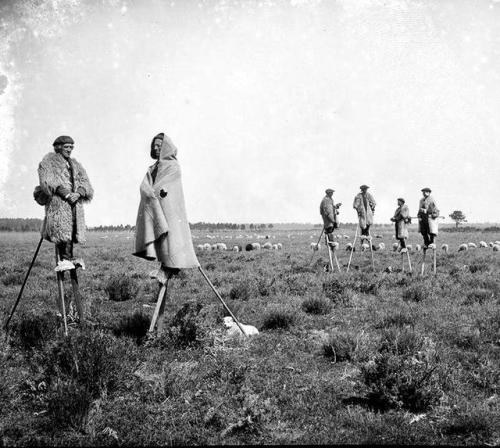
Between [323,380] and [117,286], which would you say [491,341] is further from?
[117,286]

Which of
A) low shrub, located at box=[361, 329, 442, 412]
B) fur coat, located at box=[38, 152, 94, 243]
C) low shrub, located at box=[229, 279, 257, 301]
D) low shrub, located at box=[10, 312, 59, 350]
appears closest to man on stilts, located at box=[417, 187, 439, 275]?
low shrub, located at box=[229, 279, 257, 301]

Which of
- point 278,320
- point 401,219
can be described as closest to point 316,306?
point 278,320

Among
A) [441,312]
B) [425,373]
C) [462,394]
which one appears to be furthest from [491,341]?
[425,373]

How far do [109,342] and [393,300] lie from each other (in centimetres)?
691

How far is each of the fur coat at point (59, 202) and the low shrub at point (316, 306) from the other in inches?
187

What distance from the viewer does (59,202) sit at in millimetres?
6246

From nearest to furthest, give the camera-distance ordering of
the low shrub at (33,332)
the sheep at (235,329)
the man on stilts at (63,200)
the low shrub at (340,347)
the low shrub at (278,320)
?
the low shrub at (340,347), the low shrub at (33,332), the man on stilts at (63,200), the sheep at (235,329), the low shrub at (278,320)

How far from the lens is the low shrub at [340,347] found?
575 centimetres

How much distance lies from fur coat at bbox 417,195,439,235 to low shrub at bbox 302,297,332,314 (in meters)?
7.01

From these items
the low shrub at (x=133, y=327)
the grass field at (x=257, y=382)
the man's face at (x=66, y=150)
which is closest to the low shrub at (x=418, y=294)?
the grass field at (x=257, y=382)

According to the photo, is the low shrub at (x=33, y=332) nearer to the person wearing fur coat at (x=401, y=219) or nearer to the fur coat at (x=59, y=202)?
the fur coat at (x=59, y=202)

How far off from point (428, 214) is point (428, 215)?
39mm

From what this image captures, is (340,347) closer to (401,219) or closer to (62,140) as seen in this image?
(62,140)

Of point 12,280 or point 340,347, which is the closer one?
point 340,347
